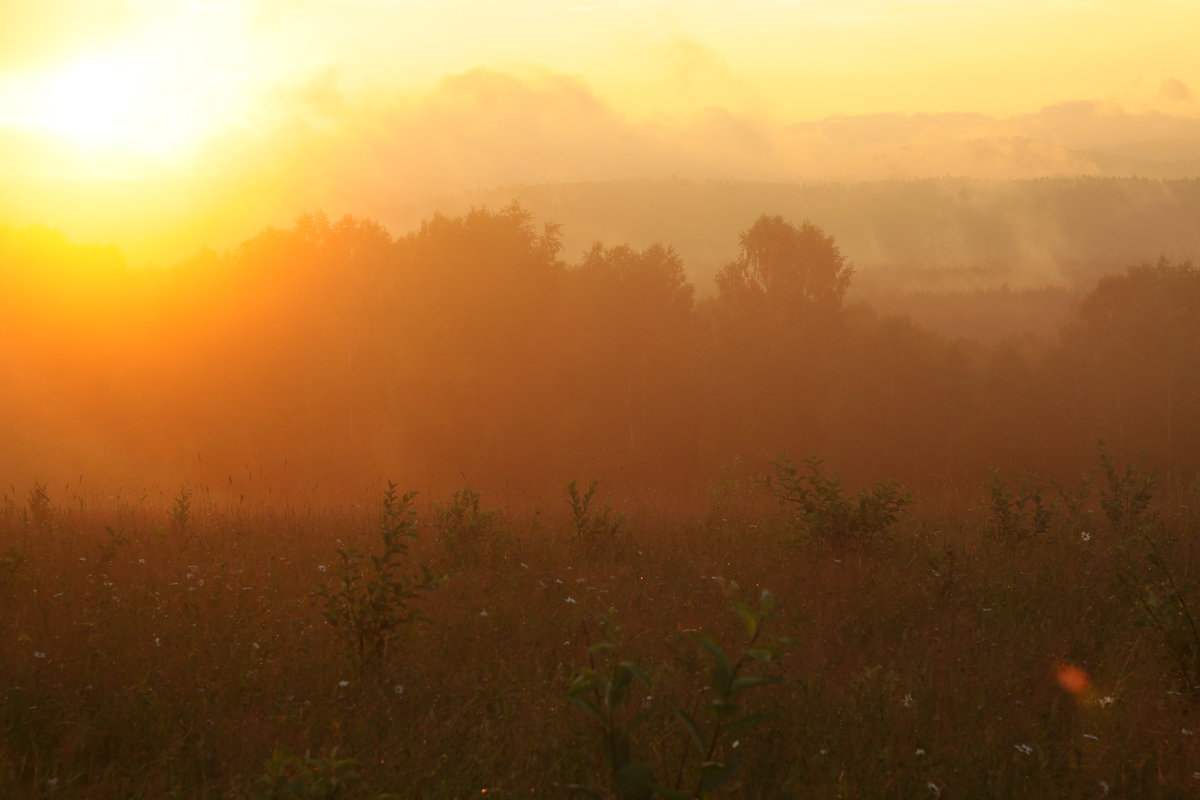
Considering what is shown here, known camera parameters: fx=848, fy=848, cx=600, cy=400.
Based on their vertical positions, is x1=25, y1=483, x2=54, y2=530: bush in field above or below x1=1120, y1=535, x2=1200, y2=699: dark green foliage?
above

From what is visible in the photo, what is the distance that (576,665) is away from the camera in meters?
6.42

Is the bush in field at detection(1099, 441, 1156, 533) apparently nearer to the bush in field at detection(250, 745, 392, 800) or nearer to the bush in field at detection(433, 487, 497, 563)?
the bush in field at detection(433, 487, 497, 563)

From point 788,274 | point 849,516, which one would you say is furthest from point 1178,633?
point 788,274

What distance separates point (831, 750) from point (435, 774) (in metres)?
2.42

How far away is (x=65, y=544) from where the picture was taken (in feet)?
31.4

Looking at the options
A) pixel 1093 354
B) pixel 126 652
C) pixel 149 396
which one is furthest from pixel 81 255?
pixel 1093 354

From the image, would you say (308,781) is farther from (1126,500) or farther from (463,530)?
(1126,500)

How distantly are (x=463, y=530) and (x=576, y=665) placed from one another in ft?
12.5

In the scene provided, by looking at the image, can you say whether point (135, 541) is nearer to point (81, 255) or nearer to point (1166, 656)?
point (1166, 656)

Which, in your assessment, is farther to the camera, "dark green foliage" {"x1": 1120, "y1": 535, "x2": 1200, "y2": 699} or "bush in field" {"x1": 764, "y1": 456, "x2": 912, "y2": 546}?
"bush in field" {"x1": 764, "y1": 456, "x2": 912, "y2": 546}

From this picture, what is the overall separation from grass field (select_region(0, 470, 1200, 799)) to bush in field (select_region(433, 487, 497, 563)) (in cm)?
4

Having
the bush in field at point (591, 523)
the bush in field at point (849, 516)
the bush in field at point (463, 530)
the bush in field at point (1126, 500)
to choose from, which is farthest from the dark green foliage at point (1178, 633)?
the bush in field at point (463, 530)

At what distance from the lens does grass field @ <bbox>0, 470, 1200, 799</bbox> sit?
5.00 meters

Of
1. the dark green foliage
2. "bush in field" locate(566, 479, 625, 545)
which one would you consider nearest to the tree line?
"bush in field" locate(566, 479, 625, 545)
